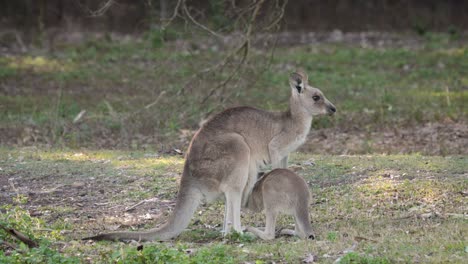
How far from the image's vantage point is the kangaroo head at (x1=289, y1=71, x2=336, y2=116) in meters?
7.40

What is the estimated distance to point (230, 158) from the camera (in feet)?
21.0

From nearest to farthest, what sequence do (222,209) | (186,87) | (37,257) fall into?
(37,257) → (222,209) → (186,87)

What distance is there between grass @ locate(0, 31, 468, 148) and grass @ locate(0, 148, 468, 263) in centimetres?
168

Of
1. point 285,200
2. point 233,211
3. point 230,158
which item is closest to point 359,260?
point 285,200

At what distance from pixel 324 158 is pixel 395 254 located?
12.0ft

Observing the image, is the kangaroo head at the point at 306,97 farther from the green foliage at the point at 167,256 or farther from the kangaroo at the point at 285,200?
the green foliage at the point at 167,256

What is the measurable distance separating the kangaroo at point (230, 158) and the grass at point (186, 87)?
152 inches

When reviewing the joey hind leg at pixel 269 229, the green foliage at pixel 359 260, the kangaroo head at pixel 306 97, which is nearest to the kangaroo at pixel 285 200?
the joey hind leg at pixel 269 229

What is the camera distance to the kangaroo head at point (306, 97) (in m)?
7.40

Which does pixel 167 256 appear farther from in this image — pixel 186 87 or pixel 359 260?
pixel 186 87

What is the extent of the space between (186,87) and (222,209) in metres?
4.60

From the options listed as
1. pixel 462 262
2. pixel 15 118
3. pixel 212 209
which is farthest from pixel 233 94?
pixel 462 262

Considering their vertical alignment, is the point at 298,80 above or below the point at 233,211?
above

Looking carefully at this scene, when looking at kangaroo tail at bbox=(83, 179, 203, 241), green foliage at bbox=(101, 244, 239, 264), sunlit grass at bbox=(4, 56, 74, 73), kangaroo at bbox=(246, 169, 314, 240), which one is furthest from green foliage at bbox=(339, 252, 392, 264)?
sunlit grass at bbox=(4, 56, 74, 73)
